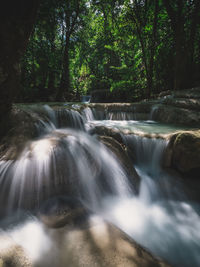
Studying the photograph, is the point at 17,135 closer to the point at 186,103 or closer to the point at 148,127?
the point at 148,127

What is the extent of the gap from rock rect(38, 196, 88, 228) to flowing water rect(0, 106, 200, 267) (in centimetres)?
11

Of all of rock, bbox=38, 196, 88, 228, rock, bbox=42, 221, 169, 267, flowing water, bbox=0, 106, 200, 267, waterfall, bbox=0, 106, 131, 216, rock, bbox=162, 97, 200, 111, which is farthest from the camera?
rock, bbox=162, 97, 200, 111

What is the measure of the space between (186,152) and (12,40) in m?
4.41

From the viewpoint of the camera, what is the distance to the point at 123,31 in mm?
9289

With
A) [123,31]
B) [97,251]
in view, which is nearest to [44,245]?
[97,251]

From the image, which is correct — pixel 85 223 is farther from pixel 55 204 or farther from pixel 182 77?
pixel 182 77

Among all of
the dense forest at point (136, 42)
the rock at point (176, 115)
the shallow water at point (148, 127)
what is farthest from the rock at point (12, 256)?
the dense forest at point (136, 42)

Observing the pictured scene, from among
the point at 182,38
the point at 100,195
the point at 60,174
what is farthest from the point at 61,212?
the point at 182,38

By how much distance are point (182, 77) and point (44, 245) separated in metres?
10.1

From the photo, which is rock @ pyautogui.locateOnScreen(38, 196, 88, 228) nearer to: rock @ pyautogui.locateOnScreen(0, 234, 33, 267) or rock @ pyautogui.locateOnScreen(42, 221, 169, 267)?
rock @ pyautogui.locateOnScreen(42, 221, 169, 267)

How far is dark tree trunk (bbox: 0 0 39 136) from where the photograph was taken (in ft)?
8.59

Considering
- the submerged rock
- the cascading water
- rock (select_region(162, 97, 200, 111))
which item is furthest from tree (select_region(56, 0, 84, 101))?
the submerged rock

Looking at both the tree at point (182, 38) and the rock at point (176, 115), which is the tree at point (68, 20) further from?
the rock at point (176, 115)

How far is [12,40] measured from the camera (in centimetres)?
280
